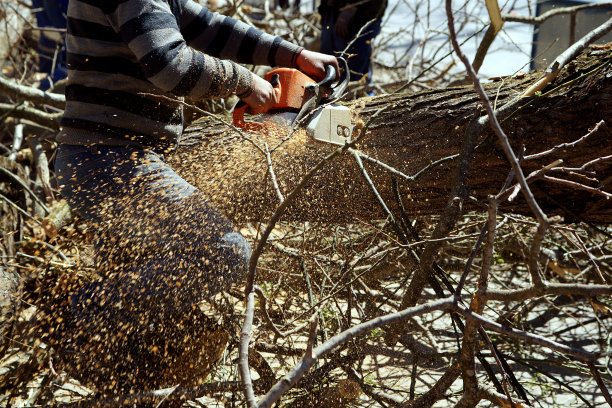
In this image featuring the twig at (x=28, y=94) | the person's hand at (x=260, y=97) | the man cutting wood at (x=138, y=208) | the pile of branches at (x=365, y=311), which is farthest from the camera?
the twig at (x=28, y=94)

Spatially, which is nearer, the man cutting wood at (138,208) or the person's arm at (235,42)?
the man cutting wood at (138,208)

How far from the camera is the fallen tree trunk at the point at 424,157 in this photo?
69.6 inches

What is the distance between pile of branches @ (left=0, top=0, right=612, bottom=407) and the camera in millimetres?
1367

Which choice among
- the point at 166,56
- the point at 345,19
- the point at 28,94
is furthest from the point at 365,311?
the point at 345,19

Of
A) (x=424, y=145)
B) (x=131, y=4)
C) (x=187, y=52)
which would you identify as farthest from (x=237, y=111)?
(x=424, y=145)

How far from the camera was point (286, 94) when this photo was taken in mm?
2037

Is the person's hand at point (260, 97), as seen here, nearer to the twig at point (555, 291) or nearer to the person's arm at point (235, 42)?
the person's arm at point (235, 42)

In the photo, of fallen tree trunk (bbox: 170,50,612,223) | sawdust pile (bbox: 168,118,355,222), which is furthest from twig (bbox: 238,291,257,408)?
sawdust pile (bbox: 168,118,355,222)

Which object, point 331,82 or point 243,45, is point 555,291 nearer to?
point 331,82

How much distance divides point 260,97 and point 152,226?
0.66 m

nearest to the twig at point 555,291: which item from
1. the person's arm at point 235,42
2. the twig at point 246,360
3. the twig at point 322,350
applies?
the twig at point 322,350

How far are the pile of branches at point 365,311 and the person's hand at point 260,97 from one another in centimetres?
42

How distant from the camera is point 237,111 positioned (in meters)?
2.03

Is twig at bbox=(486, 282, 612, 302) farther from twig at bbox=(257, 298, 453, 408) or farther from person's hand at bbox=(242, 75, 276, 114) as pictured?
person's hand at bbox=(242, 75, 276, 114)
